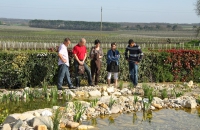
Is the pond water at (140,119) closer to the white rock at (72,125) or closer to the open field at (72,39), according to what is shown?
the white rock at (72,125)

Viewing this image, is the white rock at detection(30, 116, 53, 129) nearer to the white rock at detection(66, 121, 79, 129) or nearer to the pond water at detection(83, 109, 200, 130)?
the white rock at detection(66, 121, 79, 129)

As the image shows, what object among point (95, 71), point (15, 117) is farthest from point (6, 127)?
point (95, 71)

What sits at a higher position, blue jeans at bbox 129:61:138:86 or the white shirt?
the white shirt

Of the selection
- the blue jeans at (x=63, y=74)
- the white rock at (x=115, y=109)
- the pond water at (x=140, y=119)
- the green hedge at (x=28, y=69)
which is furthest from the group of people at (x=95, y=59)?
the white rock at (x=115, y=109)

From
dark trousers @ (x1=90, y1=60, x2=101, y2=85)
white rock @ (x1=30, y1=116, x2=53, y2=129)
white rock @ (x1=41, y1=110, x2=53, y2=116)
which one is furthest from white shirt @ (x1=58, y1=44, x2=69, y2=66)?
white rock @ (x1=30, y1=116, x2=53, y2=129)

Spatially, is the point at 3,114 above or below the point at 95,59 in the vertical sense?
below

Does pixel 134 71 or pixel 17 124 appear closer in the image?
pixel 17 124

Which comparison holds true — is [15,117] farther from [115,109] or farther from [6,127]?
[115,109]

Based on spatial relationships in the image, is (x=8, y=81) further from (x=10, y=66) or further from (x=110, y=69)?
(x=110, y=69)

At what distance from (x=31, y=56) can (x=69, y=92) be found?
2639 mm

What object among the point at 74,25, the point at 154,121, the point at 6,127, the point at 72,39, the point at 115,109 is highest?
the point at 6,127

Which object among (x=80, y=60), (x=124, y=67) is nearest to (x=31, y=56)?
(x=80, y=60)

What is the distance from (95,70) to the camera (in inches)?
560

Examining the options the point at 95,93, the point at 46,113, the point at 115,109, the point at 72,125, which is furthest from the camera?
the point at 95,93
